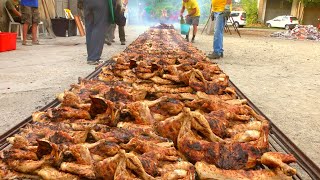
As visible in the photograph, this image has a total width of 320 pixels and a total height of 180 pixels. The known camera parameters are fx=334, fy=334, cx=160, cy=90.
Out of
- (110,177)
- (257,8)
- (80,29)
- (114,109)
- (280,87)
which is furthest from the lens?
(257,8)

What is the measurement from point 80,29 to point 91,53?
983 centimetres

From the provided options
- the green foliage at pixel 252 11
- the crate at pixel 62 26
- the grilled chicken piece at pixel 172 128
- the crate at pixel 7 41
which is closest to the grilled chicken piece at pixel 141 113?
the grilled chicken piece at pixel 172 128

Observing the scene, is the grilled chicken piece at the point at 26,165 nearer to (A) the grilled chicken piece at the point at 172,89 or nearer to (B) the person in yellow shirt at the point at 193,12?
(A) the grilled chicken piece at the point at 172,89

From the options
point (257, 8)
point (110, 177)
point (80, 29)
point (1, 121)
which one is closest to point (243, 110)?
point (110, 177)

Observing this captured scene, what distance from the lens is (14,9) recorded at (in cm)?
1237

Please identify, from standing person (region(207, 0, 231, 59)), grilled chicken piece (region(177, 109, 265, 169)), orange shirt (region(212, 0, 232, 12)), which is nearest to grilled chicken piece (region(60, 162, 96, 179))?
grilled chicken piece (region(177, 109, 265, 169))

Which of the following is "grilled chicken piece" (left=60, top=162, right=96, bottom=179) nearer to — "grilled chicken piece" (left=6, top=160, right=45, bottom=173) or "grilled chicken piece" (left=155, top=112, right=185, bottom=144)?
"grilled chicken piece" (left=6, top=160, right=45, bottom=173)

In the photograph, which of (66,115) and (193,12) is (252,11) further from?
(66,115)

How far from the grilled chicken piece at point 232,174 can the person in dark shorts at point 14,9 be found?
12213 mm

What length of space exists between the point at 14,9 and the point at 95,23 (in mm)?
6463

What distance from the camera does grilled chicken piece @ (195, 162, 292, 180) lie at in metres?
1.81

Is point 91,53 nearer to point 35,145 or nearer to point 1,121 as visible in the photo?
point 1,121

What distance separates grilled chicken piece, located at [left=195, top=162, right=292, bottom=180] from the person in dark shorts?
1221 centimetres

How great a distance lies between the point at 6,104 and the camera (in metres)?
4.48
